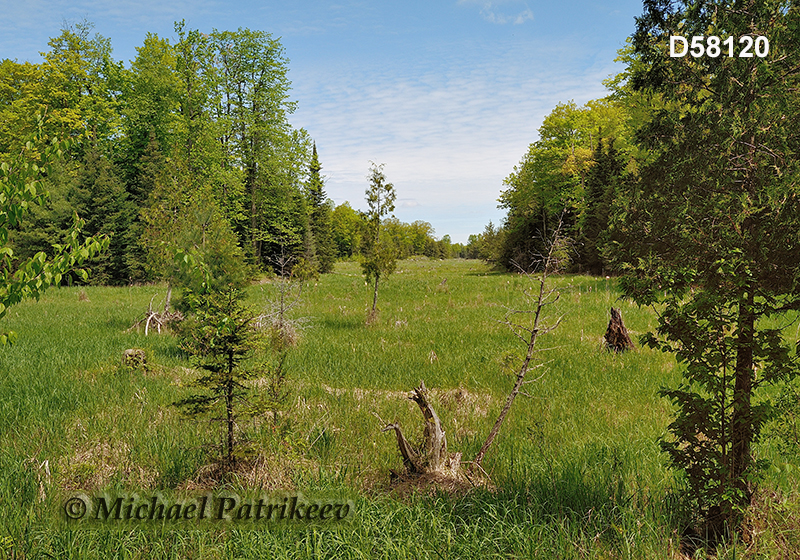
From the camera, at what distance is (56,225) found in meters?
25.0

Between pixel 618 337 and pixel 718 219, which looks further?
pixel 618 337

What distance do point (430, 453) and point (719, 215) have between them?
294cm

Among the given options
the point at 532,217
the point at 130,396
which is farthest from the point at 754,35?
the point at 532,217

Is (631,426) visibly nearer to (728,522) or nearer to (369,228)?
(728,522)

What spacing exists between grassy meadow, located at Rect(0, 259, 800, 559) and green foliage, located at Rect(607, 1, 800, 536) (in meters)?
0.80

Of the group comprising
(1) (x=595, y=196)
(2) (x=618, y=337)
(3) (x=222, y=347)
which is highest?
(1) (x=595, y=196)

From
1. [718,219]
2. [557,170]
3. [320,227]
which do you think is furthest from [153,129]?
[718,219]

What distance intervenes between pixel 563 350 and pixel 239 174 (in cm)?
2493

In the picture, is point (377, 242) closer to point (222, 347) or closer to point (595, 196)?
point (222, 347)

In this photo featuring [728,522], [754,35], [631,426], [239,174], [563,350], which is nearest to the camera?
[754,35]

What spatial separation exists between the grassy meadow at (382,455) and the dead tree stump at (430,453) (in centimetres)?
29

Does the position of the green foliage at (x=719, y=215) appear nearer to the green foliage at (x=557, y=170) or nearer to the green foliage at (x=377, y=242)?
the green foliage at (x=377, y=242)

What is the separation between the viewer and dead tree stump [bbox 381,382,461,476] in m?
4.04

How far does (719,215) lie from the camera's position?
109 inches
